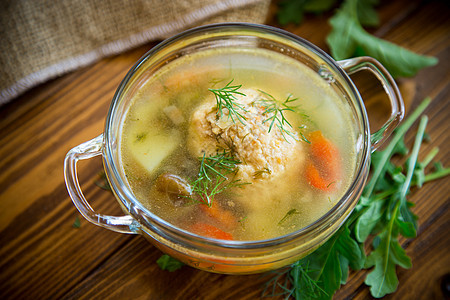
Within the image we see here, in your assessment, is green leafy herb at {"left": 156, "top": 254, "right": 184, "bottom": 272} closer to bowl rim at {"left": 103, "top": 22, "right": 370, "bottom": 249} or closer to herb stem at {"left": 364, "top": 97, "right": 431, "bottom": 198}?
bowl rim at {"left": 103, "top": 22, "right": 370, "bottom": 249}

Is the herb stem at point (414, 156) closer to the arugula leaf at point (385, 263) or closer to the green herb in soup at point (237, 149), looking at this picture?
the arugula leaf at point (385, 263)

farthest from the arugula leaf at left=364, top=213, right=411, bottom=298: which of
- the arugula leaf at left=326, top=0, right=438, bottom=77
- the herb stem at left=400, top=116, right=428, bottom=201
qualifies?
the arugula leaf at left=326, top=0, right=438, bottom=77

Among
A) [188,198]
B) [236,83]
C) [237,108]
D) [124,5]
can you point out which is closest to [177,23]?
[124,5]

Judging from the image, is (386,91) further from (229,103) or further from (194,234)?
(194,234)

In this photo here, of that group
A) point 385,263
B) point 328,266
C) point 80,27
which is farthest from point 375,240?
point 80,27

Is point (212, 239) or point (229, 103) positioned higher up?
point (229, 103)

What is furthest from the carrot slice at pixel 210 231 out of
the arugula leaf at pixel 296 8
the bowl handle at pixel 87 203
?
the arugula leaf at pixel 296 8
